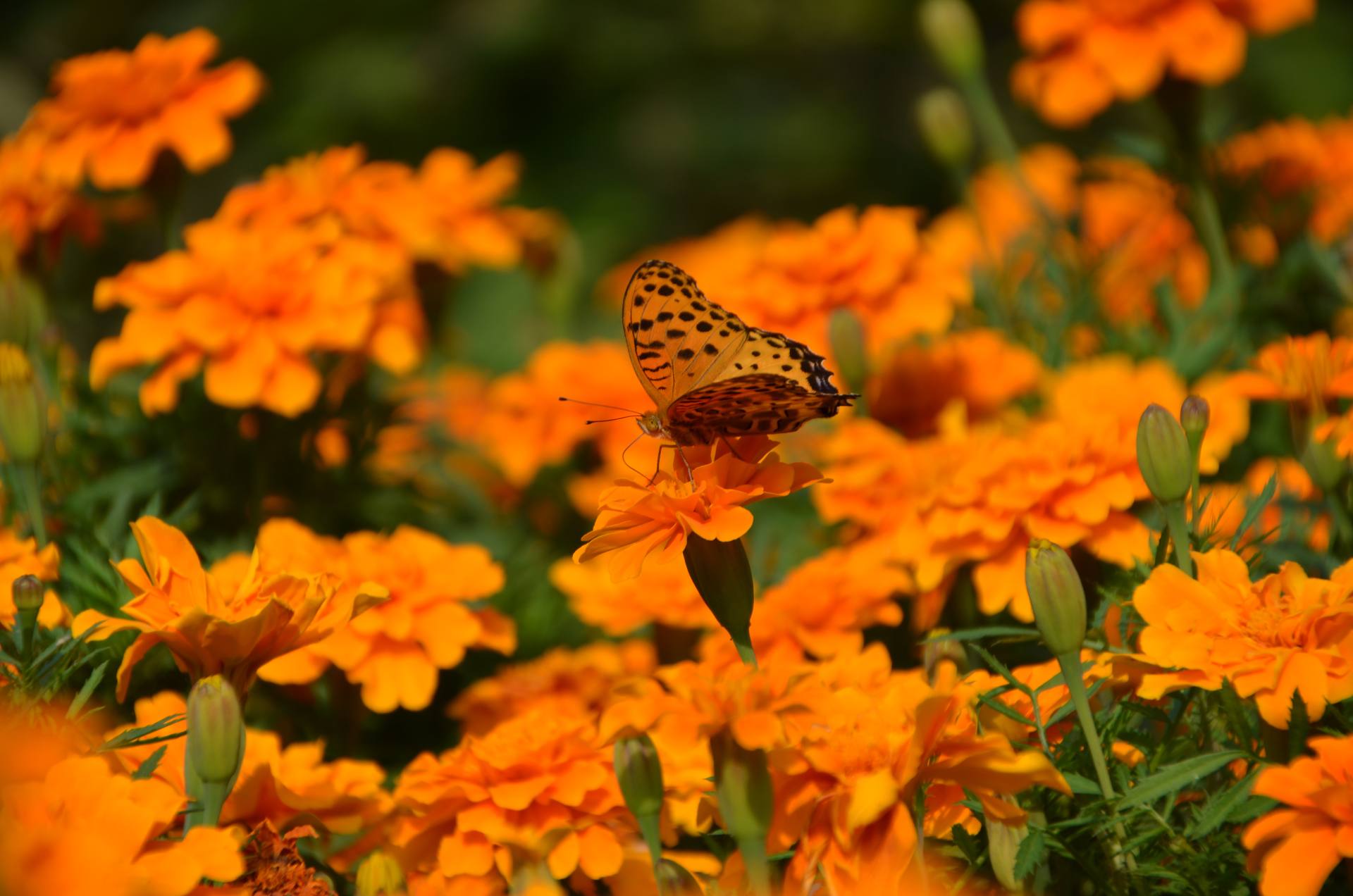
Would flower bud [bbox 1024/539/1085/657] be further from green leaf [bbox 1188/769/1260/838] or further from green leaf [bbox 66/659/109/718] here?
green leaf [bbox 66/659/109/718]

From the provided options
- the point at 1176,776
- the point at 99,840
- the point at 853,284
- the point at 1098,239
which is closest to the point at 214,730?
the point at 99,840

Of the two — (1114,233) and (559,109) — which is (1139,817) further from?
(559,109)

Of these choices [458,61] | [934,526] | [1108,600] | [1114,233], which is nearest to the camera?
[1108,600]

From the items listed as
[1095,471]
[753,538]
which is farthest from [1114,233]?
[1095,471]

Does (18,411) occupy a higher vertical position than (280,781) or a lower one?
higher

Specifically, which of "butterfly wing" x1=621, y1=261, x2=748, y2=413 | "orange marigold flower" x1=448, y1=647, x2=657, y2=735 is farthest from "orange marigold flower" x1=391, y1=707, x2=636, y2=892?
"butterfly wing" x1=621, y1=261, x2=748, y2=413

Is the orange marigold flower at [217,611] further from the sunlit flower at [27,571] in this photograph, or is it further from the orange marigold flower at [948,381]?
the orange marigold flower at [948,381]

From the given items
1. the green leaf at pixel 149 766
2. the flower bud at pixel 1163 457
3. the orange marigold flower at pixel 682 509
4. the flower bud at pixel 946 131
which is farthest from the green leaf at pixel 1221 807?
the flower bud at pixel 946 131

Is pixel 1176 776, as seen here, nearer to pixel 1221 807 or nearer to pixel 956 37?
pixel 1221 807
